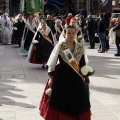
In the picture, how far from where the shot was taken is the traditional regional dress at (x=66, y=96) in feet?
18.2

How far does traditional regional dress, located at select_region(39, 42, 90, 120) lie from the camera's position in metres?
5.56

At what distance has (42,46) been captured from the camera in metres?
12.7

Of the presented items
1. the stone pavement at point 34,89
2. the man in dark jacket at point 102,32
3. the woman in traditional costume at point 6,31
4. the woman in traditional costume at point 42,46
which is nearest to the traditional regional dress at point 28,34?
the stone pavement at point 34,89

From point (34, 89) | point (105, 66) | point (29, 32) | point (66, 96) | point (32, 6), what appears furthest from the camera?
point (32, 6)

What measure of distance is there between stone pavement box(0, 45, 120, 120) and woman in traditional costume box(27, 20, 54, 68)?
11.9 inches

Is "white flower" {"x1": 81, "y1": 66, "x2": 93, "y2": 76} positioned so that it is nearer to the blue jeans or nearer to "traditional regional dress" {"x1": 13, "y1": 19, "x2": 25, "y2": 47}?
the blue jeans

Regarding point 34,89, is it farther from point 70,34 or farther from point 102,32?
point 102,32

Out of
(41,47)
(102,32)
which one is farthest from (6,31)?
(41,47)

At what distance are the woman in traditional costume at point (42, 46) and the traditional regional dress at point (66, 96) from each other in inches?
272

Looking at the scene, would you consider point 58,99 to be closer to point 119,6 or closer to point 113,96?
point 113,96

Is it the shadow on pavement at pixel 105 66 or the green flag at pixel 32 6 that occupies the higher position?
the green flag at pixel 32 6

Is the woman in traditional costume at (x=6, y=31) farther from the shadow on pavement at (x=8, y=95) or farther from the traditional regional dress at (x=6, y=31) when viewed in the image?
the shadow on pavement at (x=8, y=95)

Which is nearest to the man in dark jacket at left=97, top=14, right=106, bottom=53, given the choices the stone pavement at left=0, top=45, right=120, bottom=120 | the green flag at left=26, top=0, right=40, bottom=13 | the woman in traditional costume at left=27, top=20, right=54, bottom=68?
the stone pavement at left=0, top=45, right=120, bottom=120

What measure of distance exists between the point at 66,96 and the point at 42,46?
7.20 meters
